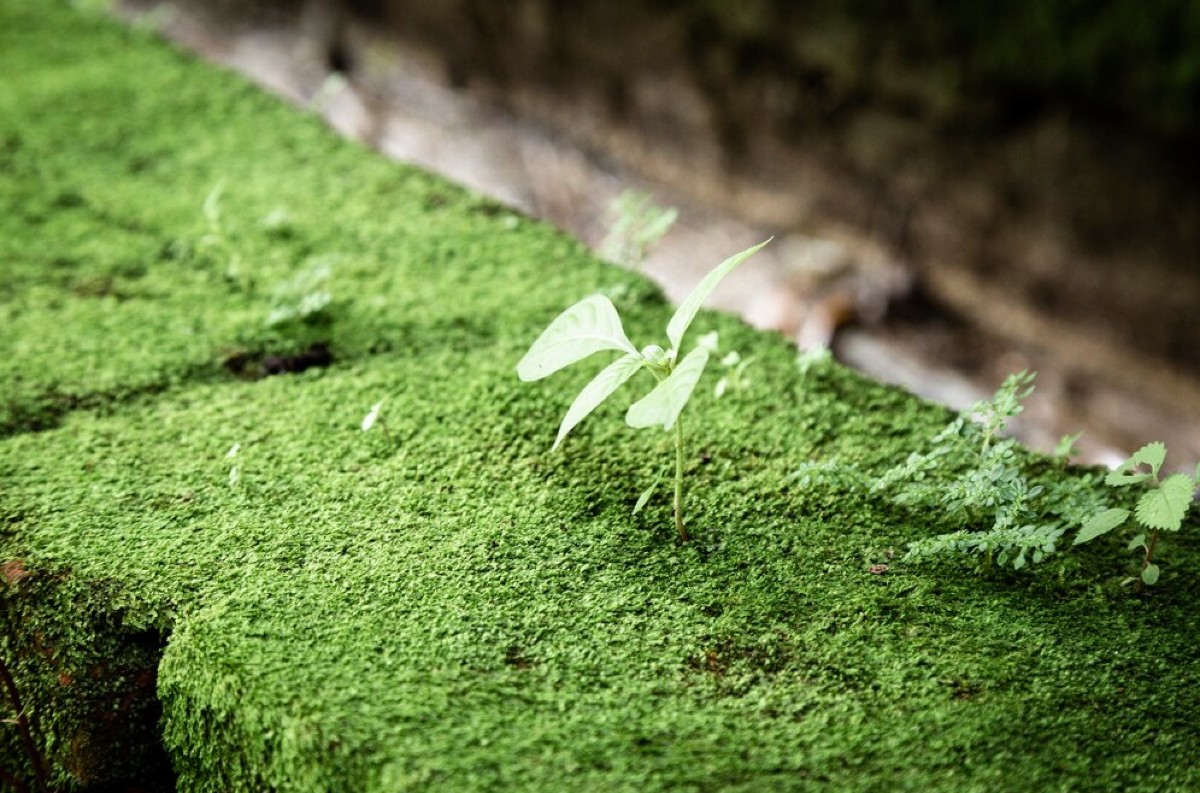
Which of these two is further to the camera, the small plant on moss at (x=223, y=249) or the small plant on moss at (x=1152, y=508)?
the small plant on moss at (x=223, y=249)

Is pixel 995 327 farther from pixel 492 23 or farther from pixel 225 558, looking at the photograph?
pixel 225 558

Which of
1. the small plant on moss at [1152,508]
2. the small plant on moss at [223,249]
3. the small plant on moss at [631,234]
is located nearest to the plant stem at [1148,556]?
the small plant on moss at [1152,508]

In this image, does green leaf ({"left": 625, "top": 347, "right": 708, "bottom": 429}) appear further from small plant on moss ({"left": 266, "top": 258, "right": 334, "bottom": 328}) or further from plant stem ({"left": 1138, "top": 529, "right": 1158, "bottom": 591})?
small plant on moss ({"left": 266, "top": 258, "right": 334, "bottom": 328})

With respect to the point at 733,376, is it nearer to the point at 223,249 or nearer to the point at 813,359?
the point at 813,359

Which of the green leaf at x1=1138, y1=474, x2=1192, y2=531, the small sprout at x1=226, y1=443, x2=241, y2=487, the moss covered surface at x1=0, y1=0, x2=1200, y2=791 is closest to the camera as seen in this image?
the moss covered surface at x1=0, y1=0, x2=1200, y2=791

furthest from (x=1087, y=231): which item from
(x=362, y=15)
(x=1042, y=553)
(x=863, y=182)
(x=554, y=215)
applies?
(x=362, y=15)

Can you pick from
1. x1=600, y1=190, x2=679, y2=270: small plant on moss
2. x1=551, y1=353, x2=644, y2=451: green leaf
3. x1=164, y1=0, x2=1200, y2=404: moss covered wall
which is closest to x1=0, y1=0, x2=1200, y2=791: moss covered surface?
x1=600, y1=190, x2=679, y2=270: small plant on moss

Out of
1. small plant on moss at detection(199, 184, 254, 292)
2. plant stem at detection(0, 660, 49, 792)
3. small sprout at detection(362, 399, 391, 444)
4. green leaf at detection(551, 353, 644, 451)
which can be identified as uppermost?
green leaf at detection(551, 353, 644, 451)

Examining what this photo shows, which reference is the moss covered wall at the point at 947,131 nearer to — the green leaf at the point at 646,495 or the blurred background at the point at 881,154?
the blurred background at the point at 881,154
